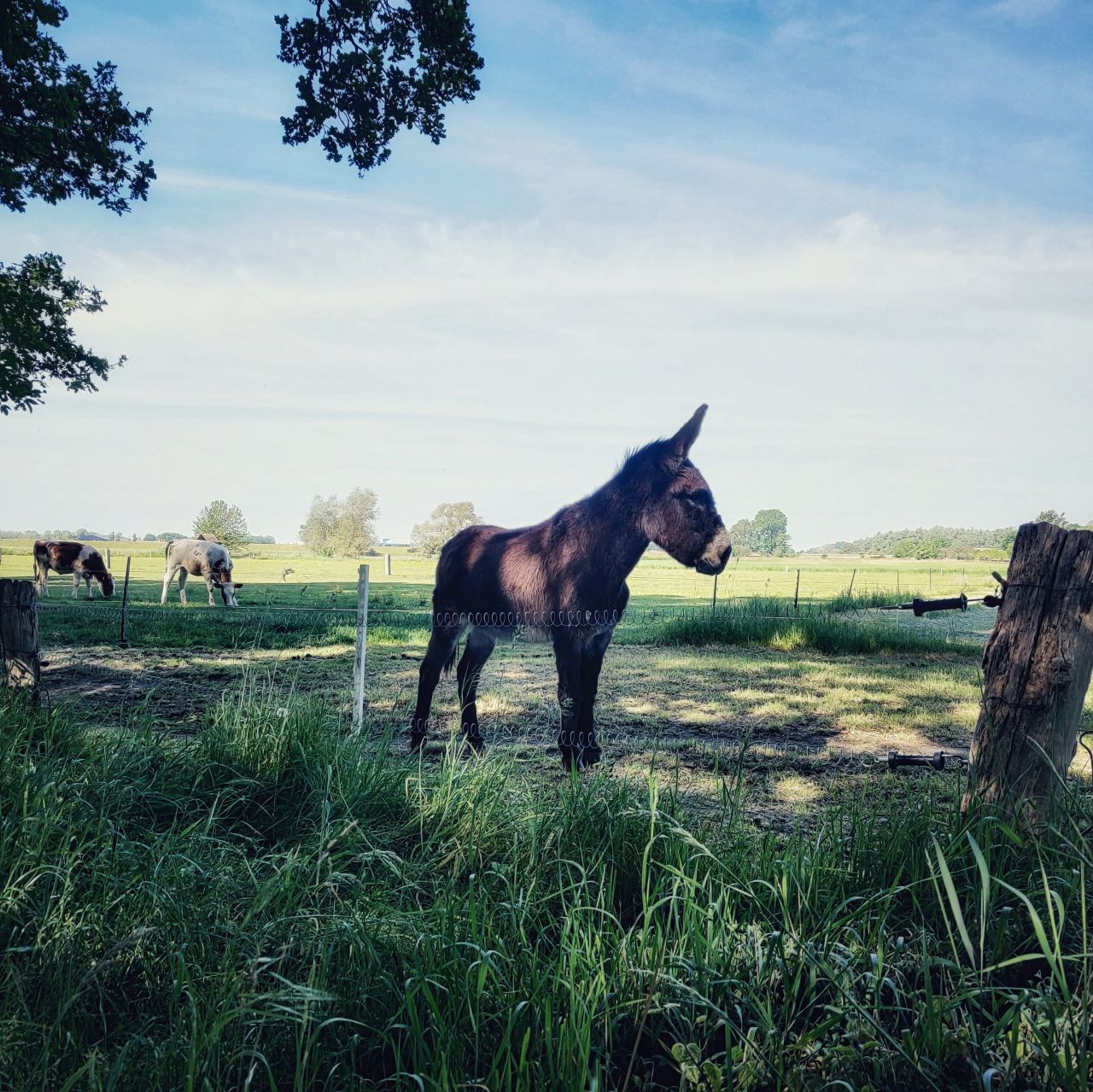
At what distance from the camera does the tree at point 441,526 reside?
50.2ft

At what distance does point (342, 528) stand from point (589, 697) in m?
30.7

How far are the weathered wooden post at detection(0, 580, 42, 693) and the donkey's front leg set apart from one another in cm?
347

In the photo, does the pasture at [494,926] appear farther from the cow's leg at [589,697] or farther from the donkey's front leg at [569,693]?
the cow's leg at [589,697]

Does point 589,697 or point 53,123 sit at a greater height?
point 53,123

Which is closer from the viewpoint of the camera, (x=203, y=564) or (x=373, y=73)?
(x=373, y=73)

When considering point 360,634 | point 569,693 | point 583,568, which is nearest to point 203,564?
point 360,634

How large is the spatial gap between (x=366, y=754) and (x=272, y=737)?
557 millimetres

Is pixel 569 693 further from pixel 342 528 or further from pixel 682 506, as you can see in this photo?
pixel 342 528

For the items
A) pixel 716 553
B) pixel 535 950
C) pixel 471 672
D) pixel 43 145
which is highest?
pixel 43 145

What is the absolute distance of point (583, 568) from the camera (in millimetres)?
5574

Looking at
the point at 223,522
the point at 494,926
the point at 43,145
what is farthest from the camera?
the point at 223,522

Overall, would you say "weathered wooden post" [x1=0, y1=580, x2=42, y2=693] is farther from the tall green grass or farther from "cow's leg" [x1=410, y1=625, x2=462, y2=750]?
"cow's leg" [x1=410, y1=625, x2=462, y2=750]

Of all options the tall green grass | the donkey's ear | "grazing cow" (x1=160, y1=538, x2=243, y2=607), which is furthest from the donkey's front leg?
"grazing cow" (x1=160, y1=538, x2=243, y2=607)

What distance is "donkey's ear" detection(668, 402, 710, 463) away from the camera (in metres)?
5.25
